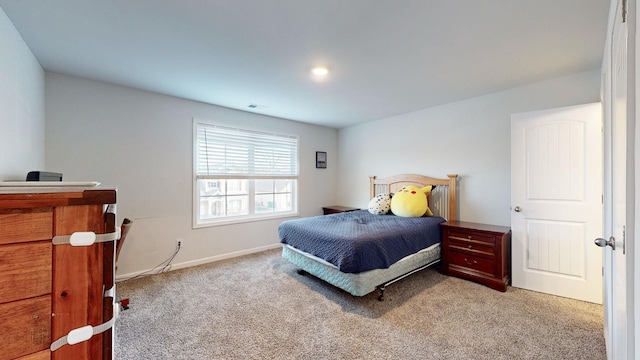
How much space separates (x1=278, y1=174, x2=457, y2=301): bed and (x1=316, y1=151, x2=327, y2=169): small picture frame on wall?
59.1 inches

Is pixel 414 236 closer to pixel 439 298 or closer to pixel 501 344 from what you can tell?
pixel 439 298

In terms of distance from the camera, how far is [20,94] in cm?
195

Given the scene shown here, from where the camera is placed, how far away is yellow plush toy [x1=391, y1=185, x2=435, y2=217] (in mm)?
3430

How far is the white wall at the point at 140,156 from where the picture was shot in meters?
2.66

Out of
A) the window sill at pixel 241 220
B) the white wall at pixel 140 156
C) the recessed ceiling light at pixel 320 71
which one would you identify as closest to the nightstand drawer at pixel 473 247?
the recessed ceiling light at pixel 320 71

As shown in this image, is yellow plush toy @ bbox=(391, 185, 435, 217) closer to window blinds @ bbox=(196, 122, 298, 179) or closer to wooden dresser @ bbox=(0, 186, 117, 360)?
window blinds @ bbox=(196, 122, 298, 179)

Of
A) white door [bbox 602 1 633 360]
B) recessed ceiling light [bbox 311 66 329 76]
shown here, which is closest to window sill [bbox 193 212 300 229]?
recessed ceiling light [bbox 311 66 329 76]

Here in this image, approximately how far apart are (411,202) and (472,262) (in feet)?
3.21

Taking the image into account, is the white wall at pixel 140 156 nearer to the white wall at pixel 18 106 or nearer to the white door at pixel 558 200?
the white wall at pixel 18 106

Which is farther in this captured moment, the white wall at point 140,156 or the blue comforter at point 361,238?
the white wall at point 140,156

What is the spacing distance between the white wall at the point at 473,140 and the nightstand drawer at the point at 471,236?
505 mm

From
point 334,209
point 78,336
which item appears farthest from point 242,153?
point 78,336

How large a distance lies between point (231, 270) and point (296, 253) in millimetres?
898

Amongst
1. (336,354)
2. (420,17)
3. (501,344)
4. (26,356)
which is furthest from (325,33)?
(501,344)
